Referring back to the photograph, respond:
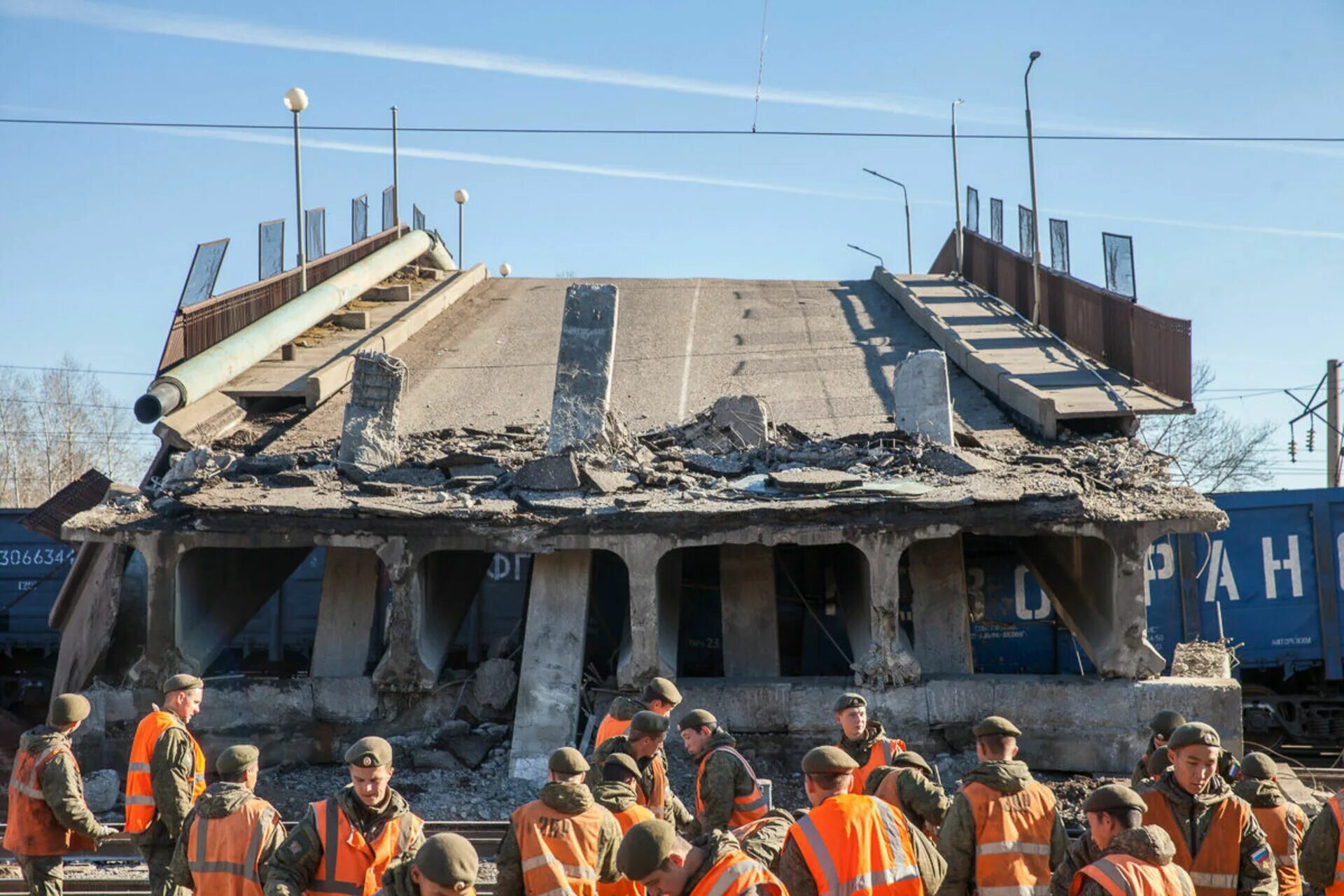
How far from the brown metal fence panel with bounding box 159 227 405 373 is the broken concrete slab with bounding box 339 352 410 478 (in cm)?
402

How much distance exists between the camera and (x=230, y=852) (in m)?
5.99

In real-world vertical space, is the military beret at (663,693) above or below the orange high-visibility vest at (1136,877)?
above

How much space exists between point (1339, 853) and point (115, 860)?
7.88 metres

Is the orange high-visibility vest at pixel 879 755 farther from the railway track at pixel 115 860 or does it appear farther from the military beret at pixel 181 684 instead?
the military beret at pixel 181 684

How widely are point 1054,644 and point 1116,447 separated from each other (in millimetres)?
2675

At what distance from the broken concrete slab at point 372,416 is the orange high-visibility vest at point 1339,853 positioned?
9381 millimetres

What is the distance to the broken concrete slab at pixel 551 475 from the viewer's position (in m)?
12.6

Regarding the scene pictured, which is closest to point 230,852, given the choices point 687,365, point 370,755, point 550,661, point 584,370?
point 370,755

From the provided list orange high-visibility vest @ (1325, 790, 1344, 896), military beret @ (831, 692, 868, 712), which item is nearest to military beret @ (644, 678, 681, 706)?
military beret @ (831, 692, 868, 712)

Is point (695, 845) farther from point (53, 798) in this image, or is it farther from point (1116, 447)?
point (1116, 447)

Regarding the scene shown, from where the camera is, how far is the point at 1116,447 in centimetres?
1434

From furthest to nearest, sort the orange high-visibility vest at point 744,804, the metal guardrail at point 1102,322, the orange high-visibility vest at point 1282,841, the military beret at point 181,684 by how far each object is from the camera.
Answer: the metal guardrail at point 1102,322 < the military beret at point 181,684 < the orange high-visibility vest at point 744,804 < the orange high-visibility vest at point 1282,841

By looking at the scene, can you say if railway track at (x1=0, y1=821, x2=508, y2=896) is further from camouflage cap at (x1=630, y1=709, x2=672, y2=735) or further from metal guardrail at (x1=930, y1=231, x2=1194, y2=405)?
metal guardrail at (x1=930, y1=231, x2=1194, y2=405)

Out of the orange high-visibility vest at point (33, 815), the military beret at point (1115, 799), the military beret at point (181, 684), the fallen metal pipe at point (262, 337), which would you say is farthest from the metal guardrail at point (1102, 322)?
the orange high-visibility vest at point (33, 815)
